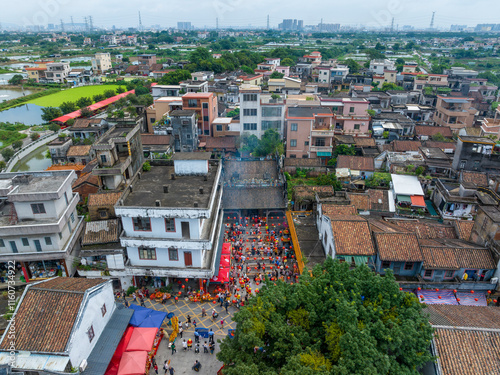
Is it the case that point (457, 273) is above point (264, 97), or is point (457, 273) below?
below

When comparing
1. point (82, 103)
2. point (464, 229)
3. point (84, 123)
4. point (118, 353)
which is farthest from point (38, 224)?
point (82, 103)

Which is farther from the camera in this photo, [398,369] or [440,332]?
[440,332]

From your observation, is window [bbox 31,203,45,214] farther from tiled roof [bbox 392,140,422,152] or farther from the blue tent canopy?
tiled roof [bbox 392,140,422,152]

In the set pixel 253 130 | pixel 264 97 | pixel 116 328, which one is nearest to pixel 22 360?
pixel 116 328

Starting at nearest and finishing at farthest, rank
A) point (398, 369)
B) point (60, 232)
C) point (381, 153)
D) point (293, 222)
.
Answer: point (398, 369) → point (60, 232) → point (293, 222) → point (381, 153)

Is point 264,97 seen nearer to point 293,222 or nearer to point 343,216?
point 293,222

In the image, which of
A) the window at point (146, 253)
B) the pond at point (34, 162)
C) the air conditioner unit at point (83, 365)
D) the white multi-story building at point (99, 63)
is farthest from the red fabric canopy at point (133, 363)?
the white multi-story building at point (99, 63)

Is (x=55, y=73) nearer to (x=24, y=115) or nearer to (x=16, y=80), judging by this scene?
(x=16, y=80)
